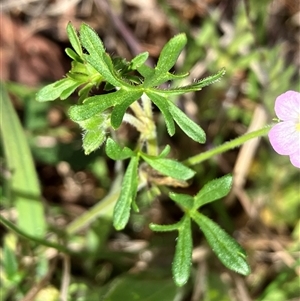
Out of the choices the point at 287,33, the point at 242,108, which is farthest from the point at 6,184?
the point at 287,33

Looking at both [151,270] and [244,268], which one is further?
[151,270]

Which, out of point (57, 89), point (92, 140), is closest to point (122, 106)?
point (92, 140)

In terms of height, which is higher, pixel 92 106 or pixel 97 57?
pixel 97 57

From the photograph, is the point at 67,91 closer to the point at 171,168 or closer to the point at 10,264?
the point at 171,168

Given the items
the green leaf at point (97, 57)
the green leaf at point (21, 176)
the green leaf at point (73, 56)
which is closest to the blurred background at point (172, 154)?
the green leaf at point (21, 176)

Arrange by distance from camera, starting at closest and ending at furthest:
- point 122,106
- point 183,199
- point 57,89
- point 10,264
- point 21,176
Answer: point 122,106
point 57,89
point 183,199
point 10,264
point 21,176

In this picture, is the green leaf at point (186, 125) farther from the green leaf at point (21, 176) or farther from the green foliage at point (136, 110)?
the green leaf at point (21, 176)

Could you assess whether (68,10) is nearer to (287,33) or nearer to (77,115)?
(287,33)
